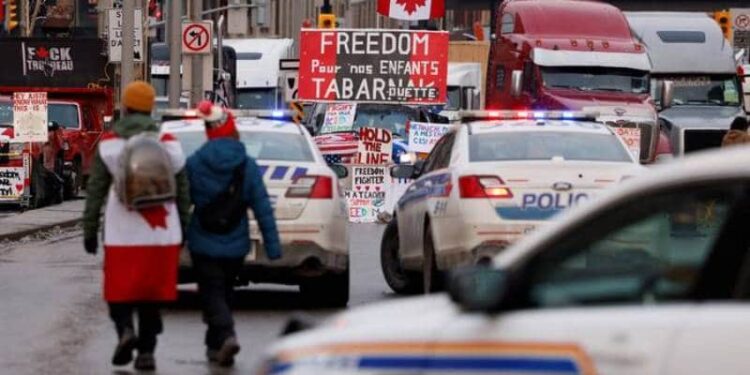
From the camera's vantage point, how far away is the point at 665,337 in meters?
5.73

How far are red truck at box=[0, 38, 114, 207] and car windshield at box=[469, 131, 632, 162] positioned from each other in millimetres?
16822

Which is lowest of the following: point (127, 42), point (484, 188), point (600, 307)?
point (127, 42)

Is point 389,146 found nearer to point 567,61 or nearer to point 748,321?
point 567,61

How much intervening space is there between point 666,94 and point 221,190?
28.1 m

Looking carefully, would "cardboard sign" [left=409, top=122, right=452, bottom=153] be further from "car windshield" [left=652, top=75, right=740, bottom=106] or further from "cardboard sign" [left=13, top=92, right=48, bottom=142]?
"car windshield" [left=652, top=75, right=740, bottom=106]

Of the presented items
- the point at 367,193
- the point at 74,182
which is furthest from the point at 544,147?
the point at 74,182

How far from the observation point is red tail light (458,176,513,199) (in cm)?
1485

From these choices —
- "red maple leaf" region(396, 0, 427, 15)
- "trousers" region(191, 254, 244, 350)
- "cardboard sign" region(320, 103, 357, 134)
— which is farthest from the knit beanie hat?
"red maple leaf" region(396, 0, 427, 15)

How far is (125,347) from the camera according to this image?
39.2 feet

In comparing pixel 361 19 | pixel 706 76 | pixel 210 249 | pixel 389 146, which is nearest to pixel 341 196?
pixel 210 249

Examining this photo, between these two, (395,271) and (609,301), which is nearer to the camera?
(609,301)

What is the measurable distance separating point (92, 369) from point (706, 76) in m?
30.2

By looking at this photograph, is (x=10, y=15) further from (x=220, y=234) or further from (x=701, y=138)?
(x=220, y=234)

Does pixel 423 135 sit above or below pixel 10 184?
above
